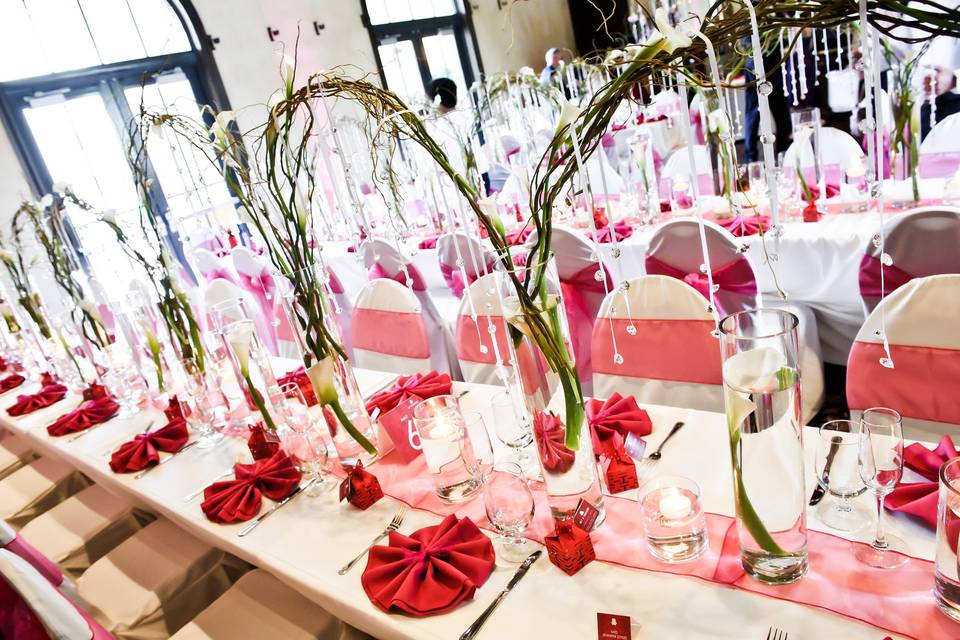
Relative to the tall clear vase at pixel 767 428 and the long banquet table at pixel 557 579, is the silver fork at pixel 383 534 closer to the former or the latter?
the long banquet table at pixel 557 579

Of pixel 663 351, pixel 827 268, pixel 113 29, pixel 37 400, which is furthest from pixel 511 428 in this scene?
pixel 113 29

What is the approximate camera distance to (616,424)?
1392 mm

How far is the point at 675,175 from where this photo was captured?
11.5 ft

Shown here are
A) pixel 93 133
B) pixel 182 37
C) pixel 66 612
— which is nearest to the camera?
pixel 66 612

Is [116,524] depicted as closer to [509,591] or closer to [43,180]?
[509,591]

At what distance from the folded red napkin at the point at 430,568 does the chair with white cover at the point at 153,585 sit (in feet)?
3.18

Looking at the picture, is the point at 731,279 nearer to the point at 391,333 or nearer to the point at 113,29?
the point at 391,333

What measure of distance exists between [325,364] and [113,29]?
20.0 feet

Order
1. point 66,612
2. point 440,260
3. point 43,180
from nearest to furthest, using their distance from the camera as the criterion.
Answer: point 66,612, point 440,260, point 43,180

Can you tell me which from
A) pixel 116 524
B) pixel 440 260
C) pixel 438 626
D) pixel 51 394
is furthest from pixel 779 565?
pixel 51 394

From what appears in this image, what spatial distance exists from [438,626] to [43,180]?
6020 millimetres

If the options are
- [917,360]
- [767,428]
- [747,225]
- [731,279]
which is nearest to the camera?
[767,428]

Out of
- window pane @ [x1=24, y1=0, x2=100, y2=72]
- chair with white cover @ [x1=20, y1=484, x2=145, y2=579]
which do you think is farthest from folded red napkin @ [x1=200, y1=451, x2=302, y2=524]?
window pane @ [x1=24, y1=0, x2=100, y2=72]

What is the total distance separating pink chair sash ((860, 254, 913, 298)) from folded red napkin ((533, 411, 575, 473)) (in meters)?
1.56
